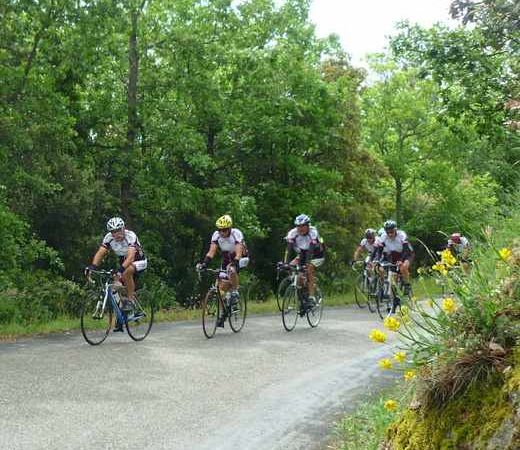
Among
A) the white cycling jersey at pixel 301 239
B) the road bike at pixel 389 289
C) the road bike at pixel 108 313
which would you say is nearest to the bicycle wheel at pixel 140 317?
the road bike at pixel 108 313

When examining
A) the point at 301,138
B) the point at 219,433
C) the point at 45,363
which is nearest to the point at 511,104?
the point at 219,433

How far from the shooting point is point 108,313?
10461 millimetres

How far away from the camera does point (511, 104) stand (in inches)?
281

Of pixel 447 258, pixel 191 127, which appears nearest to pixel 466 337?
pixel 447 258

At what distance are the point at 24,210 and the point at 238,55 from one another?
8.05 m

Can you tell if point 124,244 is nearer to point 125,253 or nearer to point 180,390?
point 125,253

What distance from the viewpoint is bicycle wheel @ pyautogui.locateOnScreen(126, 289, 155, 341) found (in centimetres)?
1070

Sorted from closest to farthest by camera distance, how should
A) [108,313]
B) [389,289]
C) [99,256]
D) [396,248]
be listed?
[108,313] → [99,256] → [396,248] → [389,289]

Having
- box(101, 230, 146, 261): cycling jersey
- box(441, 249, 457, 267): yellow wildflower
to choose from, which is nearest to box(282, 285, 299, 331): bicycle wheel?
box(101, 230, 146, 261): cycling jersey

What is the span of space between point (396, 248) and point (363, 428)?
9475mm

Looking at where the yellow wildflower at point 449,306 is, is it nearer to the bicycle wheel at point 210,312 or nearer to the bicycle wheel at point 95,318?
the bicycle wheel at point 95,318

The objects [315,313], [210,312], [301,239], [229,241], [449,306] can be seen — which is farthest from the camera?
[301,239]

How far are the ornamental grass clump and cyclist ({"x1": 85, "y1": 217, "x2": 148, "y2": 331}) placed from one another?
7.21m

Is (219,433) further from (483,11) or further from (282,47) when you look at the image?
(282,47)
